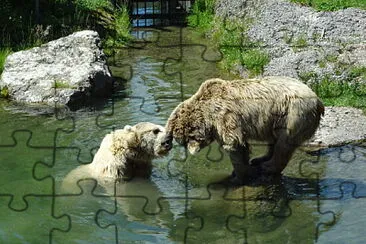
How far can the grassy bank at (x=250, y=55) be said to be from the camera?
14.8 metres

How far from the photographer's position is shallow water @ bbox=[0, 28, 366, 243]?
989 cm

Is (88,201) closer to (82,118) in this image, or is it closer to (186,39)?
(82,118)

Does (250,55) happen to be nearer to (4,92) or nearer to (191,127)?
(4,92)

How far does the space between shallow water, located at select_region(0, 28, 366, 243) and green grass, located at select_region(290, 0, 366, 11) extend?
6.68m

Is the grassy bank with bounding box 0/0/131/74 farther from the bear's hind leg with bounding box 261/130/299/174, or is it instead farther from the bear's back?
the bear's hind leg with bounding box 261/130/299/174

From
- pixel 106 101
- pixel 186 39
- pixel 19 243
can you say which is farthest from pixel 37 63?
pixel 19 243

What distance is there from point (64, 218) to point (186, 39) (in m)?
12.0

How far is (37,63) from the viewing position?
54.3 feet

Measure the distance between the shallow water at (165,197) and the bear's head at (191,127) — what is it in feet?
2.98

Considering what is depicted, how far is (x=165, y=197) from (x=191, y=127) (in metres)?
1.20

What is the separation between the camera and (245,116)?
10.6 meters
